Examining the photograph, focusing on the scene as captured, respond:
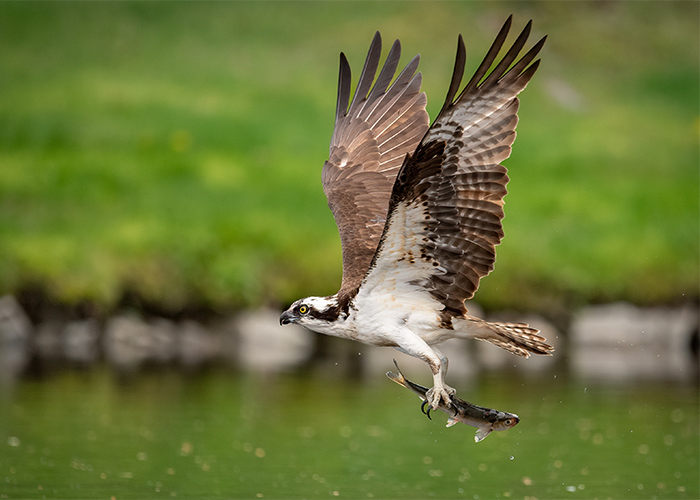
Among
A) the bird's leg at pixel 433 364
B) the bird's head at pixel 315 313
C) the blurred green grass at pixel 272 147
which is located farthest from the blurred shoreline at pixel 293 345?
the bird's leg at pixel 433 364

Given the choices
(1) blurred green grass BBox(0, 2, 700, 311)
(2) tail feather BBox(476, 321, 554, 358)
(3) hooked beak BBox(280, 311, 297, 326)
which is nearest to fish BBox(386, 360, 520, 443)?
(2) tail feather BBox(476, 321, 554, 358)

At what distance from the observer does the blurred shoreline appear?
1973cm

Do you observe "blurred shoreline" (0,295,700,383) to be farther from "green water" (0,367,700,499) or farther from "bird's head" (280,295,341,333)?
"bird's head" (280,295,341,333)

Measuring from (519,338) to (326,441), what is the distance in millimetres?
4935

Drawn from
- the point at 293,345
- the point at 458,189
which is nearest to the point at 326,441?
the point at 458,189

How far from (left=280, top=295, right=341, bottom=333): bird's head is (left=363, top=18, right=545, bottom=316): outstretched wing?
1.41 ft

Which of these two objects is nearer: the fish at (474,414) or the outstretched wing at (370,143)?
the fish at (474,414)

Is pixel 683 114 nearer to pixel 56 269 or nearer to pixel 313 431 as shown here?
pixel 56 269

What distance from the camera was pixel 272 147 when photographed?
1240 inches

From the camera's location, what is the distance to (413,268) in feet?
29.9

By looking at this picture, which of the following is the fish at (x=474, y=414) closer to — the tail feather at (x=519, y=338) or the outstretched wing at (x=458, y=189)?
the tail feather at (x=519, y=338)

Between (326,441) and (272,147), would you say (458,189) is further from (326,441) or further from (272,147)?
(272,147)

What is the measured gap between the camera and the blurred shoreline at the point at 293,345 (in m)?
19.7

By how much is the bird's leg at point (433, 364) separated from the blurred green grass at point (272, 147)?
13.4 meters
